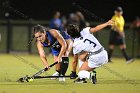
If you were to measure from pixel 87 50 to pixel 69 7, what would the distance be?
17.8 metres

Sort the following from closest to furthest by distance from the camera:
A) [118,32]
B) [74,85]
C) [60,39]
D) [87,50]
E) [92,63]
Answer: [74,85] → [87,50] → [92,63] → [60,39] → [118,32]

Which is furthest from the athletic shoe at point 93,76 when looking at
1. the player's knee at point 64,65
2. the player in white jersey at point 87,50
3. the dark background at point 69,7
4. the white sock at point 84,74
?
the dark background at point 69,7

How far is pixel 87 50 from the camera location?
→ 1407 centimetres

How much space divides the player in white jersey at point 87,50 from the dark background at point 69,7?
16.5 meters

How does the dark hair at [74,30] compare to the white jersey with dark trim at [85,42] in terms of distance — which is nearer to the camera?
the dark hair at [74,30]

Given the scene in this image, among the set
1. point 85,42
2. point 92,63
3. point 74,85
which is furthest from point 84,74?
point 85,42

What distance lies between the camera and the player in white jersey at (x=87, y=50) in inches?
543

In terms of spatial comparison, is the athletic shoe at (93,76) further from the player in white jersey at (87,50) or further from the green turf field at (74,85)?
the green turf field at (74,85)

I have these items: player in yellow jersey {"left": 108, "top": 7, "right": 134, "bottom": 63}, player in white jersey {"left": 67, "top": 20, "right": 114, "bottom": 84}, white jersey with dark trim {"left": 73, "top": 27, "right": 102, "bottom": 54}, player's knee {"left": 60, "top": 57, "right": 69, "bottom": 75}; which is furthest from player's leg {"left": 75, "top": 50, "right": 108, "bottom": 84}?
player in yellow jersey {"left": 108, "top": 7, "right": 134, "bottom": 63}

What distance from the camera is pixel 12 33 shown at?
2856 centimetres

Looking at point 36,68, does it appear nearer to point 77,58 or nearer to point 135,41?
point 77,58

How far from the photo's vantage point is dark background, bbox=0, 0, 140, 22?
1227 inches

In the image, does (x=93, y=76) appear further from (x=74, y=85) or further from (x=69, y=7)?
(x=69, y=7)

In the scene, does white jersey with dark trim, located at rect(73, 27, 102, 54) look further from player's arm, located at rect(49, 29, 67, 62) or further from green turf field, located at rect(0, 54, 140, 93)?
green turf field, located at rect(0, 54, 140, 93)
